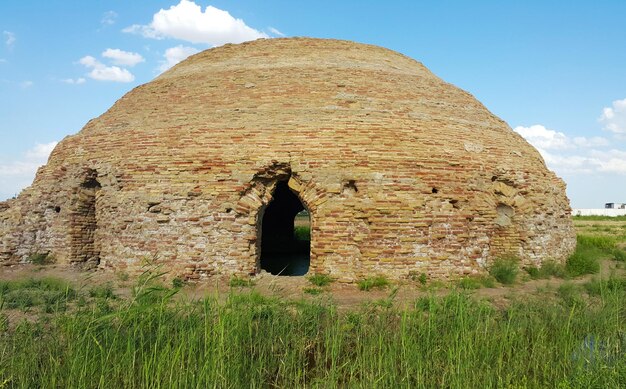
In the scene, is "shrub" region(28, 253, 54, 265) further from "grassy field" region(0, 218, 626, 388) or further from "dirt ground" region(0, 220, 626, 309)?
"grassy field" region(0, 218, 626, 388)

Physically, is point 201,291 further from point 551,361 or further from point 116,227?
point 551,361

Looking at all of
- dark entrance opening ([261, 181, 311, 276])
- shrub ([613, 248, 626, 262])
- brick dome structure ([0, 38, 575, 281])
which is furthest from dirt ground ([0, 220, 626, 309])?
dark entrance opening ([261, 181, 311, 276])

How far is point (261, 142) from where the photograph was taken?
8945 mm

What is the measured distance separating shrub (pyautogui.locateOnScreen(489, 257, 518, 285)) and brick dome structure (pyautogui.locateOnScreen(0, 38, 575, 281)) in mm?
175

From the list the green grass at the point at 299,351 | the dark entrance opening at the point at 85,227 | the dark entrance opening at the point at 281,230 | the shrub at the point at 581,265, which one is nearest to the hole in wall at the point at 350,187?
the green grass at the point at 299,351

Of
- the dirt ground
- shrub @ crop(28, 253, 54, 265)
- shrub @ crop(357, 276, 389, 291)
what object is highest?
shrub @ crop(28, 253, 54, 265)

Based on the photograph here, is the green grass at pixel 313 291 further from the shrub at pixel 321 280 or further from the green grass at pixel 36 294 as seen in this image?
the green grass at pixel 36 294

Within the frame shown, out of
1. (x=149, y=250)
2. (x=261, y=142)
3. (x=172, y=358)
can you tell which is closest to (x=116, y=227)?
(x=149, y=250)

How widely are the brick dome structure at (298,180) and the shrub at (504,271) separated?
0.57ft

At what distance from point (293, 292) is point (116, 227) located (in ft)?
13.7

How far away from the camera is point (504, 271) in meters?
9.18

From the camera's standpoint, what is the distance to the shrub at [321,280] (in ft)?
27.2

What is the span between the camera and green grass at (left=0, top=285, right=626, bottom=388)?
3.77 meters

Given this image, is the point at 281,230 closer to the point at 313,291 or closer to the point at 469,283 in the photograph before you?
the point at 313,291
